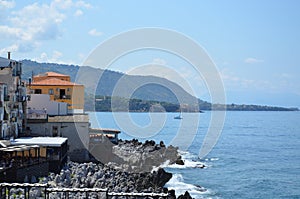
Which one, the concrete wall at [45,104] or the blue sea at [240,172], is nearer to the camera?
the blue sea at [240,172]

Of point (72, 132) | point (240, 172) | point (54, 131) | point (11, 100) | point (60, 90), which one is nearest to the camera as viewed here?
point (11, 100)

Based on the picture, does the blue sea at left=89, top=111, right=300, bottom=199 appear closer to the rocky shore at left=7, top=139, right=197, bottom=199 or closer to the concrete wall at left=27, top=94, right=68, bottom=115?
the rocky shore at left=7, top=139, right=197, bottom=199

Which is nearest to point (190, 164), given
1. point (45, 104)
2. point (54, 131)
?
point (45, 104)

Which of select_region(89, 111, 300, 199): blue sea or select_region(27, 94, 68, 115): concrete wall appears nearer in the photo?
select_region(89, 111, 300, 199): blue sea

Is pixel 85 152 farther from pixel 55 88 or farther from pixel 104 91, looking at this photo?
pixel 104 91

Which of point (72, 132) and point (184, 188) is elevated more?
point (72, 132)

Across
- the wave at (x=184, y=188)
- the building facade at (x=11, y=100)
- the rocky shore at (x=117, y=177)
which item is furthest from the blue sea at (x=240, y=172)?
the building facade at (x=11, y=100)

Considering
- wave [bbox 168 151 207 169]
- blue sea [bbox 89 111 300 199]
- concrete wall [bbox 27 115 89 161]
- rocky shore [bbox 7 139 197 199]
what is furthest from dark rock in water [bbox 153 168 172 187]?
wave [bbox 168 151 207 169]

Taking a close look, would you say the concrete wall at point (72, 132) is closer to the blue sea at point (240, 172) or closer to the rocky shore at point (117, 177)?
the rocky shore at point (117, 177)

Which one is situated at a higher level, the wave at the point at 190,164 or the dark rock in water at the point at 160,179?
the dark rock in water at the point at 160,179

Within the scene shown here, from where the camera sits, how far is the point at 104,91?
11006 centimetres

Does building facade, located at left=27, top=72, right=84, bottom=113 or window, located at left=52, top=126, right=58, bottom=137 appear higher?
building facade, located at left=27, top=72, right=84, bottom=113

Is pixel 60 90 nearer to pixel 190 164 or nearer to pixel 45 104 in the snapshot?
pixel 45 104

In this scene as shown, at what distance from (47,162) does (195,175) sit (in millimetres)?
20454
